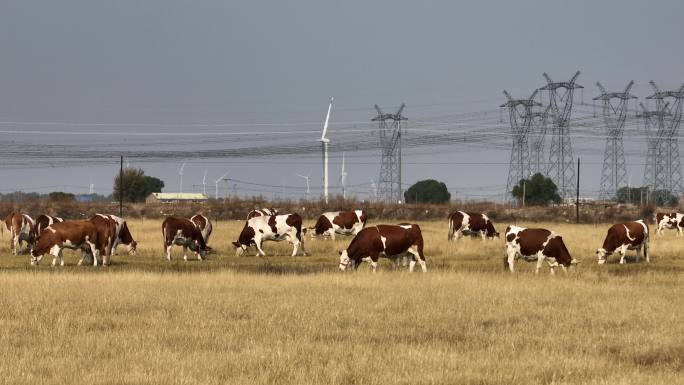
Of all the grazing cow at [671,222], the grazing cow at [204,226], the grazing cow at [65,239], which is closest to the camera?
the grazing cow at [65,239]

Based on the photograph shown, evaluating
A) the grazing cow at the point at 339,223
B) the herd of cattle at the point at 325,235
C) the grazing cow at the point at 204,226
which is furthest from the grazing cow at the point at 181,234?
the grazing cow at the point at 339,223

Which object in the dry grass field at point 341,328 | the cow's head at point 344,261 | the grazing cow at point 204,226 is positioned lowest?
the dry grass field at point 341,328

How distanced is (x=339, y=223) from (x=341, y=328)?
30.8 meters

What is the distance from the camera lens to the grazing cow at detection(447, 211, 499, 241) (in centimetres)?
5062

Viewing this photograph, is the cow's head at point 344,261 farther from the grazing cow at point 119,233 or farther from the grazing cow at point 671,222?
the grazing cow at point 671,222

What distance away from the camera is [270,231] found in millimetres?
41406

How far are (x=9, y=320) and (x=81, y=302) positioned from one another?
2.71 meters

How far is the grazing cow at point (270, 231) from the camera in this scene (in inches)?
1608

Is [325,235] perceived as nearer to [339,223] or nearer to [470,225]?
[339,223]

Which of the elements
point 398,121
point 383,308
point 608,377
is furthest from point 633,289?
point 398,121

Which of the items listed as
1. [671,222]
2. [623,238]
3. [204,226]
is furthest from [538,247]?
[671,222]

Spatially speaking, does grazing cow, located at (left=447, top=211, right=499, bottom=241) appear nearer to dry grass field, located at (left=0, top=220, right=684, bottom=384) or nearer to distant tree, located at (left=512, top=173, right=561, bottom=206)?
dry grass field, located at (left=0, top=220, right=684, bottom=384)

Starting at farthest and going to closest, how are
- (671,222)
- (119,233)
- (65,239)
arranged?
(671,222), (119,233), (65,239)

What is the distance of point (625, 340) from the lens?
51.4ft
